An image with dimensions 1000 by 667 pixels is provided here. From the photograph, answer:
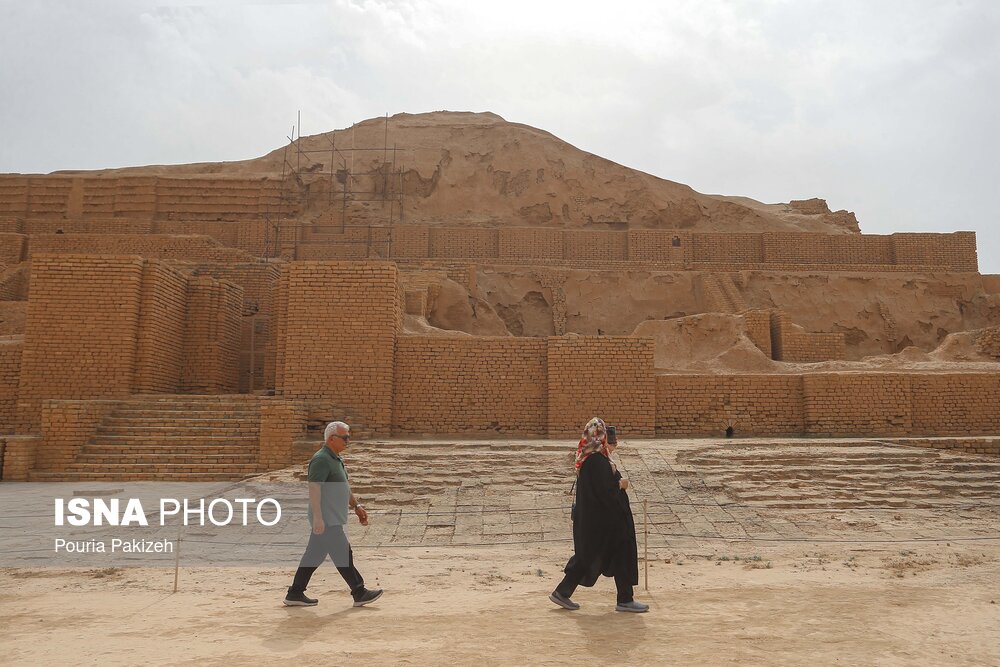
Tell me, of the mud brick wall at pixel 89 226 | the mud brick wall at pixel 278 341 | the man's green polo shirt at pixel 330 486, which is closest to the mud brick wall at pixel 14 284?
the mud brick wall at pixel 89 226

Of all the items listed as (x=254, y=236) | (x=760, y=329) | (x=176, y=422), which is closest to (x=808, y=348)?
(x=760, y=329)

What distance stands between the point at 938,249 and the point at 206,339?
2127 centimetres

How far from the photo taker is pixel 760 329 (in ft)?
51.5

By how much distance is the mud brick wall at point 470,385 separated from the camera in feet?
37.9

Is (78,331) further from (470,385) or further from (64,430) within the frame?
(470,385)

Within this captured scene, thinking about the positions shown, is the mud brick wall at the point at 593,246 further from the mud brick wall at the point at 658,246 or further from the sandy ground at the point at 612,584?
the sandy ground at the point at 612,584

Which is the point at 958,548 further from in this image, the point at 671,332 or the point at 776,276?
the point at 776,276

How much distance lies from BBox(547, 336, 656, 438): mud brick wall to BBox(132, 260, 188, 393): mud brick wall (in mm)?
6166

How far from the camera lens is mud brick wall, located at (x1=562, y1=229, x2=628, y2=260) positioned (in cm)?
2358

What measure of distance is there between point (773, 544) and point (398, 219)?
22234 mm

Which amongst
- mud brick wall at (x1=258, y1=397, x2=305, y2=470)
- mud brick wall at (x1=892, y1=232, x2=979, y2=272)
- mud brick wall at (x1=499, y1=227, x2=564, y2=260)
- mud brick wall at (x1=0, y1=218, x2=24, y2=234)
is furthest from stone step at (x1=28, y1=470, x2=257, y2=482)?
mud brick wall at (x1=892, y1=232, x2=979, y2=272)

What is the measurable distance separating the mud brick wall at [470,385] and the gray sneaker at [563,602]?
717 centimetres

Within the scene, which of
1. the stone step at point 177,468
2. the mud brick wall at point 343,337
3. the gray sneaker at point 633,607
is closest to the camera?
the gray sneaker at point 633,607

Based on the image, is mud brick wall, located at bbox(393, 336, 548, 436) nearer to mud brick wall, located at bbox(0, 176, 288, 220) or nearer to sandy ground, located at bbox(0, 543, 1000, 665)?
sandy ground, located at bbox(0, 543, 1000, 665)
